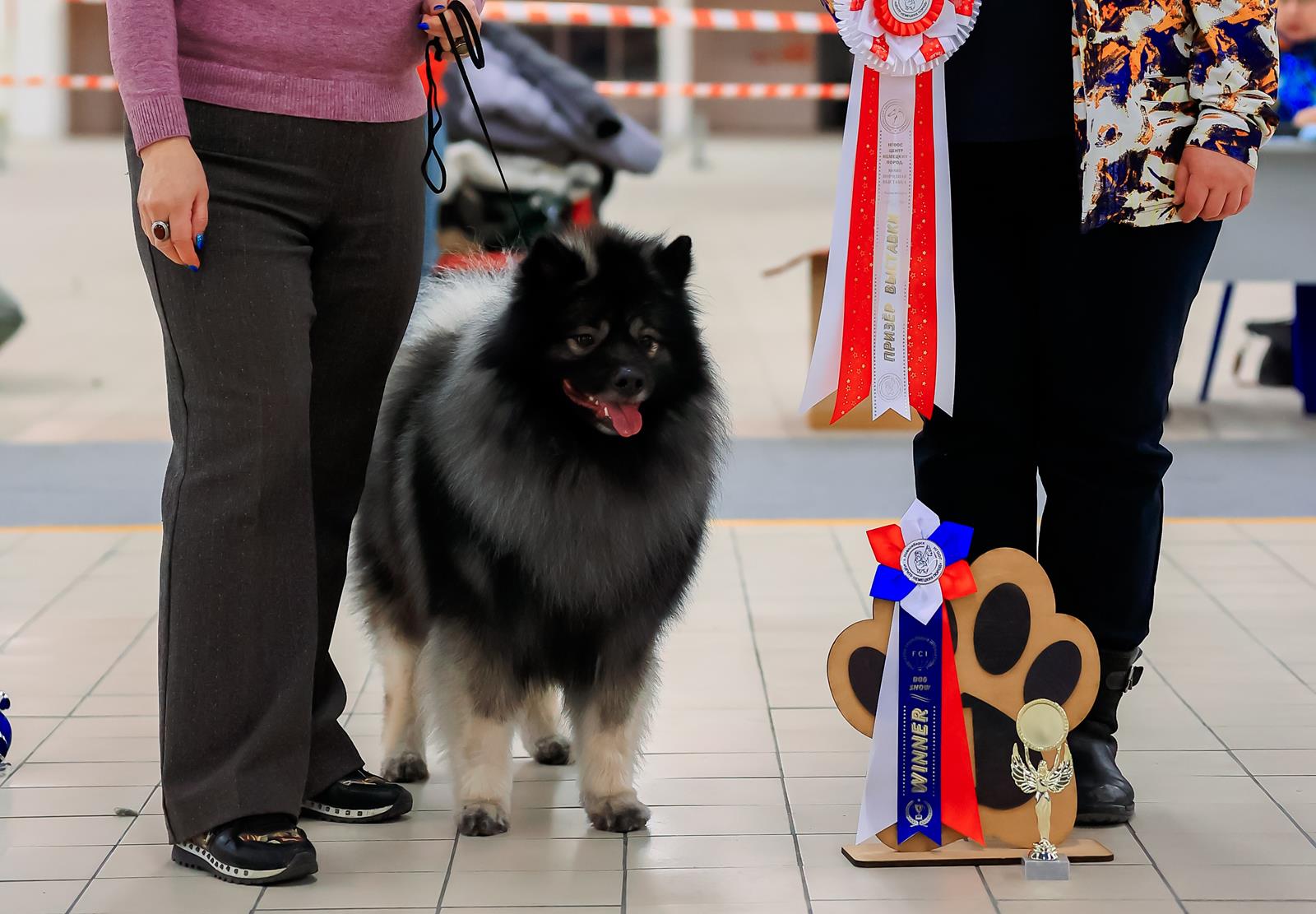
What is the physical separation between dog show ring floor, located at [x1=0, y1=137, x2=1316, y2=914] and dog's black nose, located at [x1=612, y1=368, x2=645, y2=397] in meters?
0.65

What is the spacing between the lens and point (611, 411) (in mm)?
2039

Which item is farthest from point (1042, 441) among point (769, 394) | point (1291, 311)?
point (1291, 311)

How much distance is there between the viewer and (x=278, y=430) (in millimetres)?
1887

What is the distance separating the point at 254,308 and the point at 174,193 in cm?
17

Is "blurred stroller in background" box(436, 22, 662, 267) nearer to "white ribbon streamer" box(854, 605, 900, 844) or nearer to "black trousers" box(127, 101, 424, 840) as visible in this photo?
"black trousers" box(127, 101, 424, 840)

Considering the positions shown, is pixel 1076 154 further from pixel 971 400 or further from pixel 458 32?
pixel 458 32

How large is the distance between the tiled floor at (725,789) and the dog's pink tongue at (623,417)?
59 centimetres

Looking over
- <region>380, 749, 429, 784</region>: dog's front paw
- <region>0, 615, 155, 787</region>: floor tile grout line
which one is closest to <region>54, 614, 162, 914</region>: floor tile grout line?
<region>0, 615, 155, 787</region>: floor tile grout line

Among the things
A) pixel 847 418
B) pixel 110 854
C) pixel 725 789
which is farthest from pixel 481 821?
pixel 847 418

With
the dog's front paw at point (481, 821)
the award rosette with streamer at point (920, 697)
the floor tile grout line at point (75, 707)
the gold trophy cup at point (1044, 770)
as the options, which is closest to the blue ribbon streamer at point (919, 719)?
the award rosette with streamer at point (920, 697)

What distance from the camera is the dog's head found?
6.63 ft

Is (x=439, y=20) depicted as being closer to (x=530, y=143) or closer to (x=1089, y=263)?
(x=1089, y=263)

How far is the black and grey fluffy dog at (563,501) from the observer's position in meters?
2.04

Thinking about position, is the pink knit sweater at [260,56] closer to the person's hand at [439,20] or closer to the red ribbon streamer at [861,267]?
the person's hand at [439,20]
